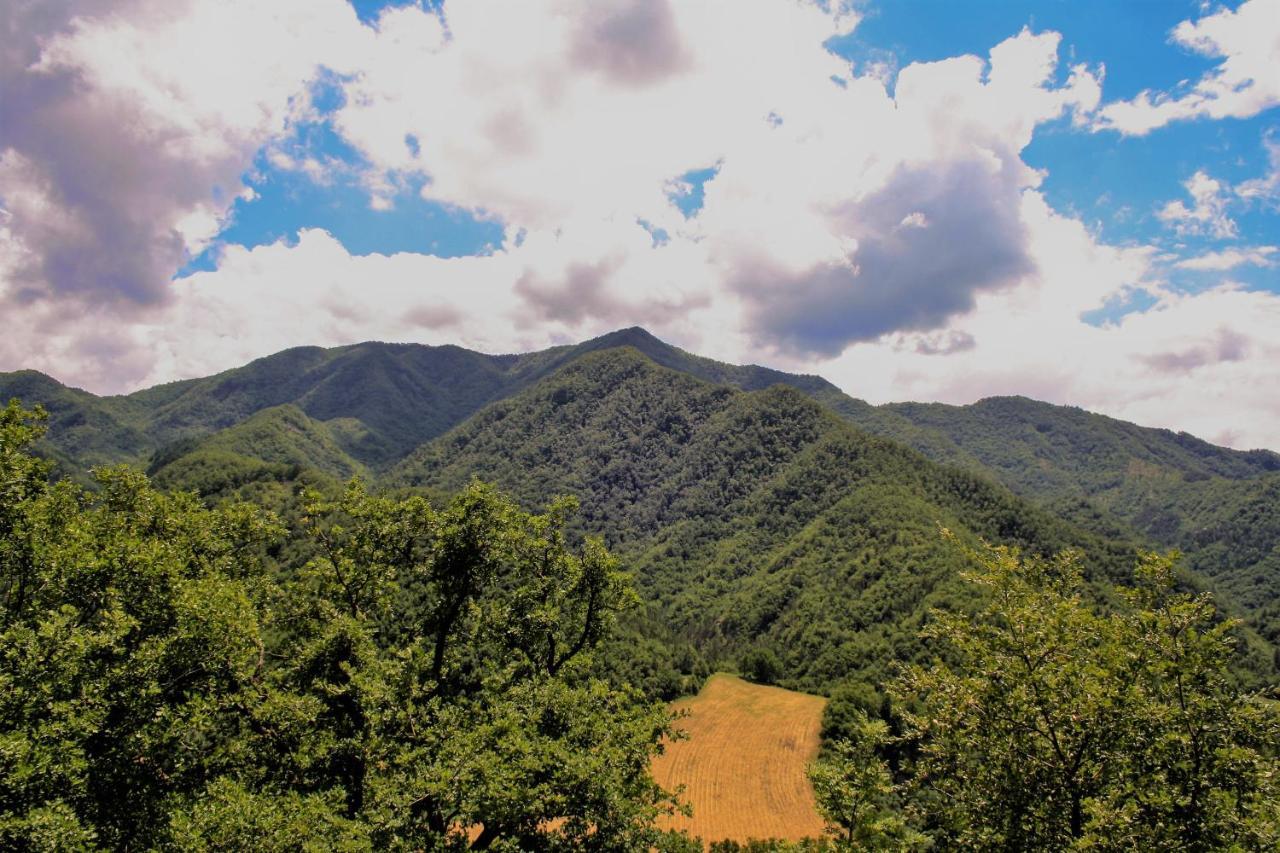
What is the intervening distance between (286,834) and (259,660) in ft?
23.2

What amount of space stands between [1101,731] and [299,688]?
76.6ft

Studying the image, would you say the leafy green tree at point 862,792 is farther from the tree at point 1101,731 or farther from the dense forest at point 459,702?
the tree at point 1101,731

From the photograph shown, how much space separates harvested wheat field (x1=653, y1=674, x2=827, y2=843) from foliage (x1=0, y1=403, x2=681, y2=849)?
4915 cm

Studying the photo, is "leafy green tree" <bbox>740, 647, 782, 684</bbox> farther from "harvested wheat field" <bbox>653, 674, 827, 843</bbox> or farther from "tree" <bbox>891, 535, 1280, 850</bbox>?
"tree" <bbox>891, 535, 1280, 850</bbox>

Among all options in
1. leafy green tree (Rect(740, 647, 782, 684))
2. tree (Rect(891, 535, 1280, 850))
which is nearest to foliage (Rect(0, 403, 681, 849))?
tree (Rect(891, 535, 1280, 850))

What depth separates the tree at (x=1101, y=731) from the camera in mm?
13148

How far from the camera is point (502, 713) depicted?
64.2 ft

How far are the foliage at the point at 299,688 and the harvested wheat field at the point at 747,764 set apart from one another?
49150 millimetres

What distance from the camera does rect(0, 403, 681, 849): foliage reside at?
48.4 feet

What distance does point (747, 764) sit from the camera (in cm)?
9938

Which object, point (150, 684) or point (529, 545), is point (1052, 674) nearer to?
point (529, 545)

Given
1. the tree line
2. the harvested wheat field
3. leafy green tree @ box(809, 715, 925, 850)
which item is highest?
the tree line

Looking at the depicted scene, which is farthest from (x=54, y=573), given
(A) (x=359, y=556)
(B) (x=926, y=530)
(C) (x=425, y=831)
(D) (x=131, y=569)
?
(B) (x=926, y=530)

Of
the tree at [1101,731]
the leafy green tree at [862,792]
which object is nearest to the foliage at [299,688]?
the leafy green tree at [862,792]
